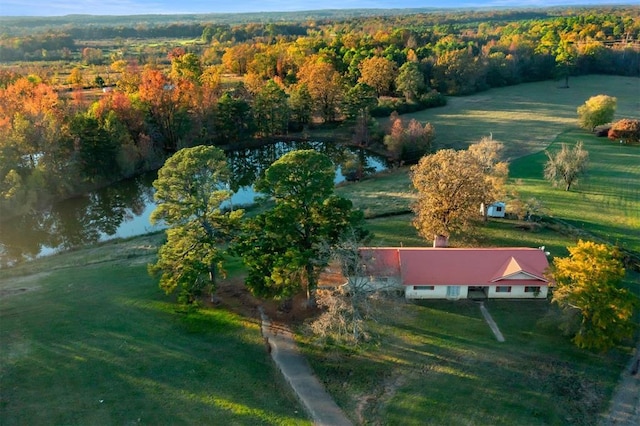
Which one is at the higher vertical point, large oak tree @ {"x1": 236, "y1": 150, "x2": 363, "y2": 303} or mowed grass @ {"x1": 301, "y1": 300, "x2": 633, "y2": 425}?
large oak tree @ {"x1": 236, "y1": 150, "x2": 363, "y2": 303}

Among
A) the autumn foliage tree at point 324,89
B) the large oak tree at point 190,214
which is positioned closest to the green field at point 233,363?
the large oak tree at point 190,214

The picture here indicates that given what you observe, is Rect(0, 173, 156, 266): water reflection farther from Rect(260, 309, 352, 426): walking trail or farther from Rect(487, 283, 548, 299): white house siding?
Rect(487, 283, 548, 299): white house siding

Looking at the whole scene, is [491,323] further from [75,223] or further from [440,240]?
[75,223]

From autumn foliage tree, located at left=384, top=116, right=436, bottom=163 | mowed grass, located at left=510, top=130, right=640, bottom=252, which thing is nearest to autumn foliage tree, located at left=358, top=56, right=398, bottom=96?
autumn foliage tree, located at left=384, top=116, right=436, bottom=163

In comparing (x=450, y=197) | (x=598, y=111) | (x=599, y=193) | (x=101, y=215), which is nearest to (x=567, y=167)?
(x=599, y=193)

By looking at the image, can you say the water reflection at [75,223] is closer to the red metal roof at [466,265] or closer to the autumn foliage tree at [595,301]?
the red metal roof at [466,265]

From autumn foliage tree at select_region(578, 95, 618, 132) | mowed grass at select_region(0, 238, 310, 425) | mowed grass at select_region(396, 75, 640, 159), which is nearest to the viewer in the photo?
mowed grass at select_region(0, 238, 310, 425)

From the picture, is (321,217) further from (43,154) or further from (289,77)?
(289,77)
